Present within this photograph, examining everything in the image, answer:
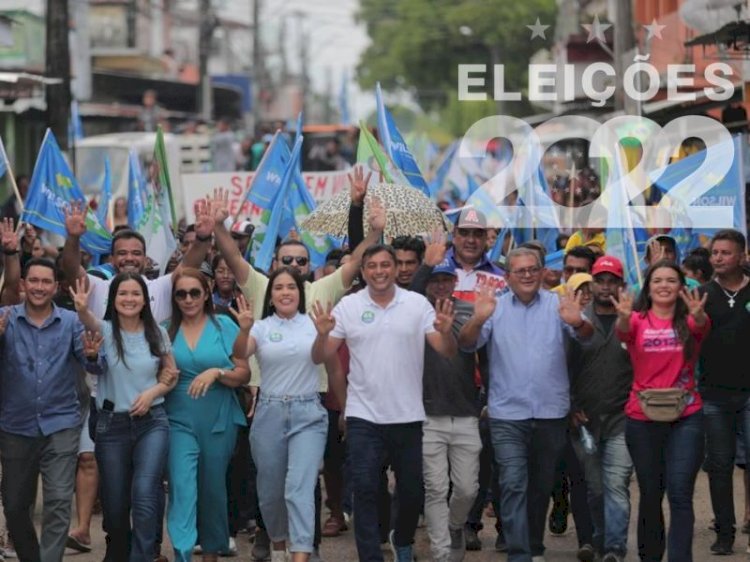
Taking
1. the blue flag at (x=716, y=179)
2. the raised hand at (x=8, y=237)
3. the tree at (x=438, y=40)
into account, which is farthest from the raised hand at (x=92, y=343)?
the tree at (x=438, y=40)

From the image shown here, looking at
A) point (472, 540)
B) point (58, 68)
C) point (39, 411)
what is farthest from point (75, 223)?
point (58, 68)

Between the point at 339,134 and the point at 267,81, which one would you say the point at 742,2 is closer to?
the point at 339,134

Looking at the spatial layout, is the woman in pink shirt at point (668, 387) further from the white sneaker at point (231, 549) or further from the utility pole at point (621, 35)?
the utility pole at point (621, 35)

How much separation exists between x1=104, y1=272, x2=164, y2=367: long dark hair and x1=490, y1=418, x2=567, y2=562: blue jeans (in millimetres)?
1835

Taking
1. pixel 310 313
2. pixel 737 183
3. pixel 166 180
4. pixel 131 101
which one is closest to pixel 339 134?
pixel 131 101

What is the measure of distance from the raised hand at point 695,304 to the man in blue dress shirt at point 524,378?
530mm

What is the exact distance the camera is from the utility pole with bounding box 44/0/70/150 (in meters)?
21.2

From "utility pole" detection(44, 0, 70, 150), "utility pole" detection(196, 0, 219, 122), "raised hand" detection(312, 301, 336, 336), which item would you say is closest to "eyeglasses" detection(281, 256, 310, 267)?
"raised hand" detection(312, 301, 336, 336)

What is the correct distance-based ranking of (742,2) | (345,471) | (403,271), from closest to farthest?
(403,271)
(345,471)
(742,2)

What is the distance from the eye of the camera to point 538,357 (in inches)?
373

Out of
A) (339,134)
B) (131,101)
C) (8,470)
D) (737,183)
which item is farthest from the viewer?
(131,101)

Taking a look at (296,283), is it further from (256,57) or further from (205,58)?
(256,57)

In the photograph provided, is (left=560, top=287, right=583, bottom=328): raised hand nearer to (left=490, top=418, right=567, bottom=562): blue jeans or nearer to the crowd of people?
the crowd of people

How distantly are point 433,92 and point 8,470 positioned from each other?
7530cm
